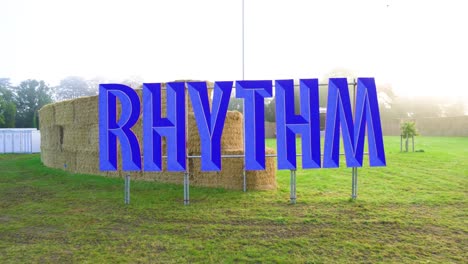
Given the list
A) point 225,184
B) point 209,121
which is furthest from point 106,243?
point 225,184

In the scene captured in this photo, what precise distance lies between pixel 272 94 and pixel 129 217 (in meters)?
3.70

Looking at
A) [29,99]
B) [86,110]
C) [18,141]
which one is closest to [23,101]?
[29,99]

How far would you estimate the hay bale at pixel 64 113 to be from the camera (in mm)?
12238

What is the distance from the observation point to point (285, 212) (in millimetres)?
6121

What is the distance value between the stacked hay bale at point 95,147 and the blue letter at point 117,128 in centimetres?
204

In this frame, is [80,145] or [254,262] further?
[80,145]

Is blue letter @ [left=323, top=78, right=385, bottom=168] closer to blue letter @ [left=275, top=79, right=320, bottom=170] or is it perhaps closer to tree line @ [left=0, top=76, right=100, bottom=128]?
blue letter @ [left=275, top=79, right=320, bottom=170]

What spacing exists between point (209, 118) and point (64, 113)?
8.79 metres

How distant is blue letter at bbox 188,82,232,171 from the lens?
662 centimetres

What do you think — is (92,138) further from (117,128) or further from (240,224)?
(240,224)

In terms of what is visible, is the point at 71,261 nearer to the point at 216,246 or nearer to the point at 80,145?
the point at 216,246

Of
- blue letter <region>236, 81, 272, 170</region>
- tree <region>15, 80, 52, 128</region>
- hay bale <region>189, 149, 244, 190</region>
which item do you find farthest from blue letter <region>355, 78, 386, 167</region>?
tree <region>15, 80, 52, 128</region>

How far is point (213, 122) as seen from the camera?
664cm

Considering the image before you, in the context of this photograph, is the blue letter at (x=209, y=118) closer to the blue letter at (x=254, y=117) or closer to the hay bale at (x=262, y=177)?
the blue letter at (x=254, y=117)
